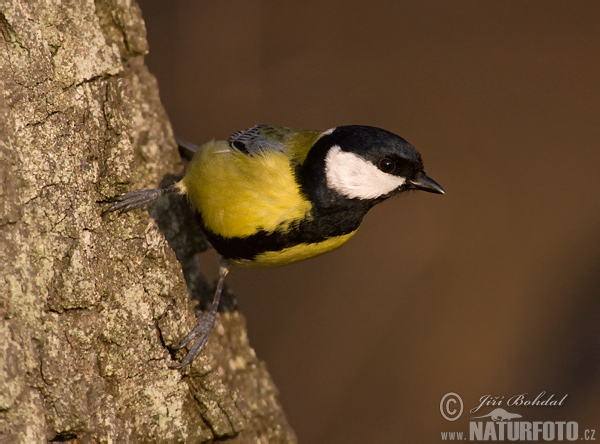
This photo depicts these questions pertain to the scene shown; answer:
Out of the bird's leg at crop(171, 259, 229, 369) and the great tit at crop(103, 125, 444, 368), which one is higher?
the great tit at crop(103, 125, 444, 368)

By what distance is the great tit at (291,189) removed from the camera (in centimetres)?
201

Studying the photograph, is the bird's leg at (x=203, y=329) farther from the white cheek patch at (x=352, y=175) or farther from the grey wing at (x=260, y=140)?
the white cheek patch at (x=352, y=175)

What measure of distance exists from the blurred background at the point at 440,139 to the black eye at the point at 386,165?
2.88ft

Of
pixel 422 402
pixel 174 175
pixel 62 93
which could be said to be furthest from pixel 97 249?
pixel 422 402

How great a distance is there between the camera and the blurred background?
2938 millimetres

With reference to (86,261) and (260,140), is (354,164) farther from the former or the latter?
(86,261)

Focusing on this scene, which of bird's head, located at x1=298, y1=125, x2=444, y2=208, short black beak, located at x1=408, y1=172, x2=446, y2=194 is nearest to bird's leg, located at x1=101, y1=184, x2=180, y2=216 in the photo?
bird's head, located at x1=298, y1=125, x2=444, y2=208

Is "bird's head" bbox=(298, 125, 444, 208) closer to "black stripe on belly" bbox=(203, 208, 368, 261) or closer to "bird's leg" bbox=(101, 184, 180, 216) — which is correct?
"black stripe on belly" bbox=(203, 208, 368, 261)

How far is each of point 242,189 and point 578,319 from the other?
6.15 ft

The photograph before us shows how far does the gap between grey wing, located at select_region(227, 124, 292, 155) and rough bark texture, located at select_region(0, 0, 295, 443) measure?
0.31m

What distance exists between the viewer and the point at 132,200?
1832 millimetres

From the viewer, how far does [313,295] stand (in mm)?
3082

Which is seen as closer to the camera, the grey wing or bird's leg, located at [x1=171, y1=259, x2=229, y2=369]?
bird's leg, located at [x1=171, y1=259, x2=229, y2=369]

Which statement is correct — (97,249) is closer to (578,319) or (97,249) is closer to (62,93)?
(62,93)
